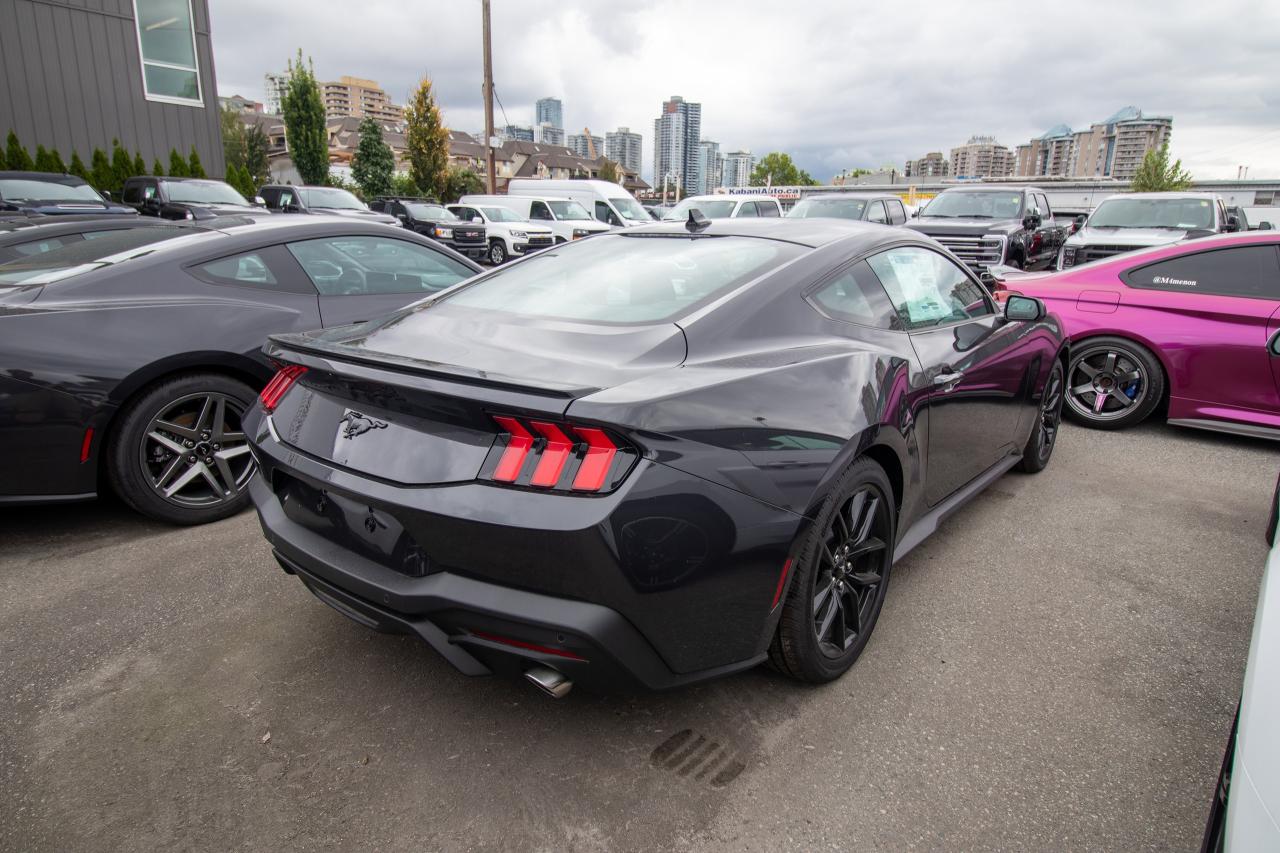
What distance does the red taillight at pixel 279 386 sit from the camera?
236 centimetres

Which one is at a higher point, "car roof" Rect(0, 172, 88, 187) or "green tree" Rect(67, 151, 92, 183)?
"green tree" Rect(67, 151, 92, 183)

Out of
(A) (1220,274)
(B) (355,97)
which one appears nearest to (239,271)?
(A) (1220,274)

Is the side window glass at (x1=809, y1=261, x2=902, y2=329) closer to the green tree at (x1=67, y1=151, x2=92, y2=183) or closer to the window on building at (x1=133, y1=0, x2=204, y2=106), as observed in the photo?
the green tree at (x1=67, y1=151, x2=92, y2=183)

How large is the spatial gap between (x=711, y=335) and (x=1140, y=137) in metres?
124

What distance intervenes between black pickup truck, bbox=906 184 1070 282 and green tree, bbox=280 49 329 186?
40.6 m

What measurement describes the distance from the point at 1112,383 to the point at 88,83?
65.2 ft

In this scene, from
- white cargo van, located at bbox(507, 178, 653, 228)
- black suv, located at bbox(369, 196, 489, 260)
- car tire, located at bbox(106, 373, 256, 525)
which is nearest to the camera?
car tire, located at bbox(106, 373, 256, 525)

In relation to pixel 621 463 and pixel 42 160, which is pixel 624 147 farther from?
pixel 621 463

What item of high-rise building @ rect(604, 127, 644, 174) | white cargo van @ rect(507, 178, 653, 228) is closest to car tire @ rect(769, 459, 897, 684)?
white cargo van @ rect(507, 178, 653, 228)

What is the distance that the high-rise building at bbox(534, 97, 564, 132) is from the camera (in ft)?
516

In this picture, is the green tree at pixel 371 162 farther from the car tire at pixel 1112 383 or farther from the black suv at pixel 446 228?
the car tire at pixel 1112 383

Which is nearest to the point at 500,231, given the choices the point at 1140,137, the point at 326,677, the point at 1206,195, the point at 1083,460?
the point at 1206,195

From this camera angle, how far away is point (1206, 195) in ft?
39.6

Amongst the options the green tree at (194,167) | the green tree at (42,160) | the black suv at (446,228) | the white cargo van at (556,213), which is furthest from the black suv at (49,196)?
the white cargo van at (556,213)
